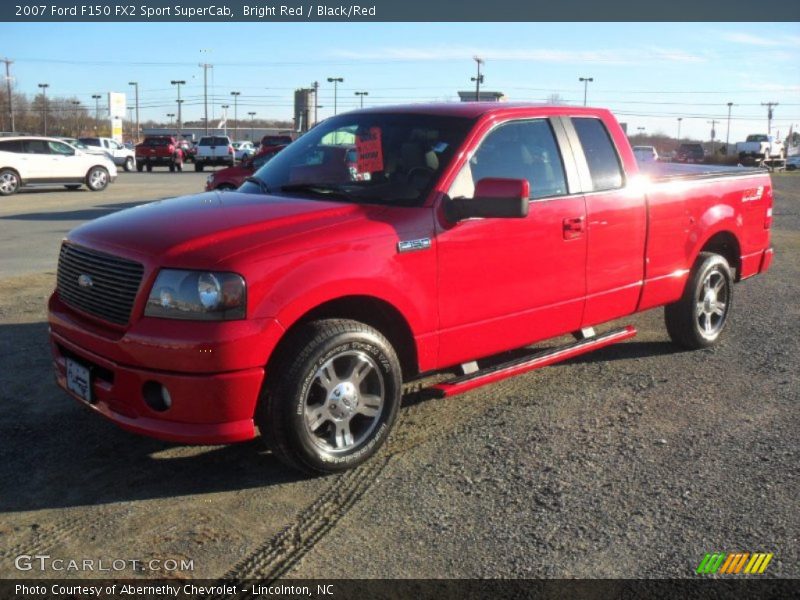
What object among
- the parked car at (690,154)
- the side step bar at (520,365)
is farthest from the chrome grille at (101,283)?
the parked car at (690,154)

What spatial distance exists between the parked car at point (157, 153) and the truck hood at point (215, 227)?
129 feet

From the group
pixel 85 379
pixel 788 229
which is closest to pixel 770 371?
pixel 85 379

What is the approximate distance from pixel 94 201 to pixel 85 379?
17973mm

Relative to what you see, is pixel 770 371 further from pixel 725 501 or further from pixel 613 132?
pixel 725 501

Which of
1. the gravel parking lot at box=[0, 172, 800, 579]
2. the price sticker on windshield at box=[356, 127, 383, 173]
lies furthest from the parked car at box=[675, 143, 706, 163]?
the price sticker on windshield at box=[356, 127, 383, 173]

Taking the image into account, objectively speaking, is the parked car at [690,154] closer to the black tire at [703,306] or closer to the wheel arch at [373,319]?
the black tire at [703,306]

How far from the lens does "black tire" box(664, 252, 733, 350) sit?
21.2 feet

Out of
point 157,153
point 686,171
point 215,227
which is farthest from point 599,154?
point 157,153

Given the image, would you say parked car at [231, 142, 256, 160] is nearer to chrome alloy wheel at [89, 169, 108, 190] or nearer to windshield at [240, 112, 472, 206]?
chrome alloy wheel at [89, 169, 108, 190]

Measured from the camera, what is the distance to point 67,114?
131 m

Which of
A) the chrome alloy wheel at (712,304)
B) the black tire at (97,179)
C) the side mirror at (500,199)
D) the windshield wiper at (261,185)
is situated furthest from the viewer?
the black tire at (97,179)

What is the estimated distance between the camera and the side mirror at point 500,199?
4309mm

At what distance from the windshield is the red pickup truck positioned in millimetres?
14

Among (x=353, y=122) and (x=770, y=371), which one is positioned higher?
(x=353, y=122)
